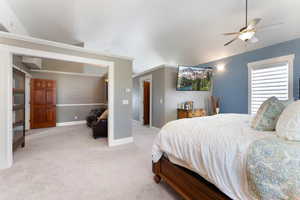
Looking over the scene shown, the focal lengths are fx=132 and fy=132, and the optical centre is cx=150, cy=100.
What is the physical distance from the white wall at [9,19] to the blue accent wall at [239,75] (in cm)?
586

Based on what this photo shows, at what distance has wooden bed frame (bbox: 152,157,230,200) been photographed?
47.1 inches

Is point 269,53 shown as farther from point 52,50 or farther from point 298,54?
point 52,50

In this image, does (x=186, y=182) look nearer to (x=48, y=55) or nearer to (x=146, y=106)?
(x=48, y=55)

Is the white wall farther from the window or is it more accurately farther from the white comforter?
the window

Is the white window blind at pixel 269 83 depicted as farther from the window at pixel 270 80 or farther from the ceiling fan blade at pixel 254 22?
the ceiling fan blade at pixel 254 22

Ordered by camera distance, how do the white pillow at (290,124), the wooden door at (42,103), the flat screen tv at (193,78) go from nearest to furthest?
the white pillow at (290,124)
the flat screen tv at (193,78)
the wooden door at (42,103)

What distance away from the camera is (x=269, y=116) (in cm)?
128

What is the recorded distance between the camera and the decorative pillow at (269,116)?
1257 mm

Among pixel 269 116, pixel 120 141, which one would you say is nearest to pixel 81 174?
pixel 120 141

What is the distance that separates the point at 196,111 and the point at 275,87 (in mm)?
2205

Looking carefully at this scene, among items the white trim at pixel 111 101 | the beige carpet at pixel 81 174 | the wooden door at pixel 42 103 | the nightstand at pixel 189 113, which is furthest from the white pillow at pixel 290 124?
the wooden door at pixel 42 103

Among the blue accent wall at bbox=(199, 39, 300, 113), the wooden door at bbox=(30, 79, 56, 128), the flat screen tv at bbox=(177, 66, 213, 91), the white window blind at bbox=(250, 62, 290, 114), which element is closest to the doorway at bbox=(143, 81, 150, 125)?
the flat screen tv at bbox=(177, 66, 213, 91)

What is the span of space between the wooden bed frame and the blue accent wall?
3810 mm

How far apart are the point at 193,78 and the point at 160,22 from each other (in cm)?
210
